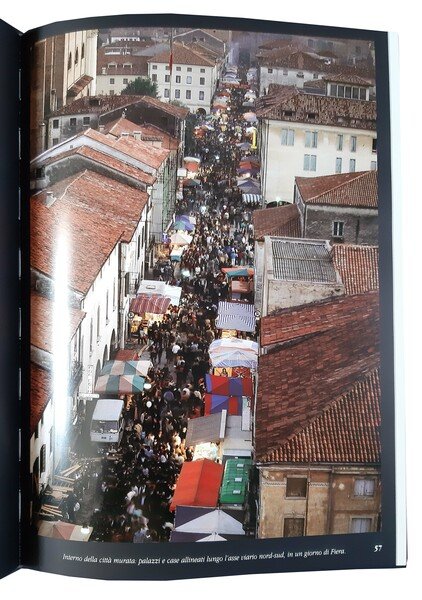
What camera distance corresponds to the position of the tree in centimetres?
1396

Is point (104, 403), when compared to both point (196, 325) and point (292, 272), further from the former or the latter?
point (292, 272)

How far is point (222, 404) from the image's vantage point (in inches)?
542

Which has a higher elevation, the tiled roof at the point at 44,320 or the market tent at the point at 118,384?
the tiled roof at the point at 44,320

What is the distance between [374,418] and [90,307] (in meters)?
3.19

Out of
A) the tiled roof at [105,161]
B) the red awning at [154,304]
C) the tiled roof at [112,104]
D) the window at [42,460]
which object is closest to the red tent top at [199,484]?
the window at [42,460]

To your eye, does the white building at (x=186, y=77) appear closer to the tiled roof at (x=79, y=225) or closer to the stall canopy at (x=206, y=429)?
the tiled roof at (x=79, y=225)

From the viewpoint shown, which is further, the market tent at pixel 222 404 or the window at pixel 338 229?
the window at pixel 338 229

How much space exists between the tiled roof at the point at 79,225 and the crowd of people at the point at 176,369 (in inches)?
28.3

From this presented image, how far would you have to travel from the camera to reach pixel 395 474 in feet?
45.7

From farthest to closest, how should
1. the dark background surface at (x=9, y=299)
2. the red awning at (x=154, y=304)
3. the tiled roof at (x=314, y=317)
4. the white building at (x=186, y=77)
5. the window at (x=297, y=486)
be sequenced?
1. the tiled roof at (x=314, y=317)
2. the red awning at (x=154, y=304)
3. the white building at (x=186, y=77)
4. the window at (x=297, y=486)
5. the dark background surface at (x=9, y=299)

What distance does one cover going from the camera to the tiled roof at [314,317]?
45.9 feet

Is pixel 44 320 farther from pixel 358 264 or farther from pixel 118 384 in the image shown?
pixel 358 264

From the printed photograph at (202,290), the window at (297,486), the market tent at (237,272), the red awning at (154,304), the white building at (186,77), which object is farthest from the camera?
the market tent at (237,272)

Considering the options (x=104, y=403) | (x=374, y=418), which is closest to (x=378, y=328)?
(x=374, y=418)
